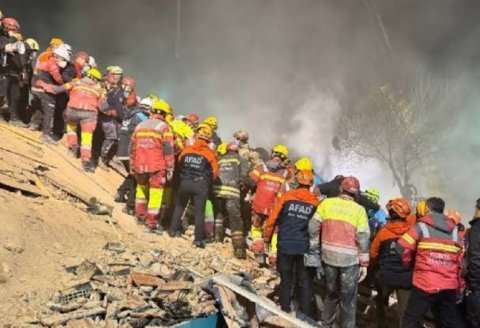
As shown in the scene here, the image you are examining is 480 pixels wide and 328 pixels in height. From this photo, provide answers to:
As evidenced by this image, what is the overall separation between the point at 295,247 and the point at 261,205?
2.15 metres

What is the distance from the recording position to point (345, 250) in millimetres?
5598

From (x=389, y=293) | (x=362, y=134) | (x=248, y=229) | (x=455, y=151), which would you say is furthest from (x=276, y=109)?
(x=389, y=293)

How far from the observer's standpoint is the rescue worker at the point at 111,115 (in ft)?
28.3

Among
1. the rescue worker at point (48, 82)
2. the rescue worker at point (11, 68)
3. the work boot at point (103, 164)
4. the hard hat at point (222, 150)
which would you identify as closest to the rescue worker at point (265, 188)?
the hard hat at point (222, 150)

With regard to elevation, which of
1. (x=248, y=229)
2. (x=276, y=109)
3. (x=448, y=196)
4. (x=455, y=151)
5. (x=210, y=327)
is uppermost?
(x=276, y=109)

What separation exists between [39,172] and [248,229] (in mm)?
3942

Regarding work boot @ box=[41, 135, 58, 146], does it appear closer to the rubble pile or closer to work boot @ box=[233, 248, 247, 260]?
the rubble pile

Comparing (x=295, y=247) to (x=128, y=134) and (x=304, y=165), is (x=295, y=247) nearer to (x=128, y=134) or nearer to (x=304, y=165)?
(x=304, y=165)

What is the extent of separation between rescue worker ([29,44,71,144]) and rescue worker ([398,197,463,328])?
263 inches

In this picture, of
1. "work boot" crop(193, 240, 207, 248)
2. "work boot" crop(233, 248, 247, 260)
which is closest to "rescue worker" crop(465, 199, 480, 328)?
"work boot" crop(233, 248, 247, 260)

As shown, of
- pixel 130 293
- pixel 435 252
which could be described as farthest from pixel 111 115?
pixel 435 252

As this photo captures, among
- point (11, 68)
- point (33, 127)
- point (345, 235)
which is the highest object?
point (11, 68)

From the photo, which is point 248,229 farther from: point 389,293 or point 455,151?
point 455,151

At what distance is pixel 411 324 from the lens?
535 cm
